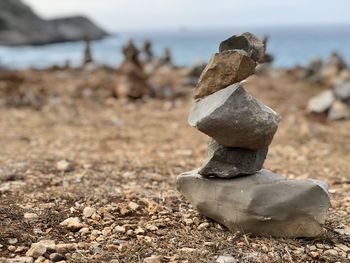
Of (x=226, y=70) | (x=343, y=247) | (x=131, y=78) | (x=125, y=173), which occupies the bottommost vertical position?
(x=125, y=173)

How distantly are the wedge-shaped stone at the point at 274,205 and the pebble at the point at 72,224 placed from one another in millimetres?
1245

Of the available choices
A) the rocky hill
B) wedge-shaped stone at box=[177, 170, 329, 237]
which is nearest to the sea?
wedge-shaped stone at box=[177, 170, 329, 237]

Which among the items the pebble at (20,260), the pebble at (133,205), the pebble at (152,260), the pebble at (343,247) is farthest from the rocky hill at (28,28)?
the pebble at (343,247)

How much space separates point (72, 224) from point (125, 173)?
225cm

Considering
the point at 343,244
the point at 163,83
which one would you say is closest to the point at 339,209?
the point at 343,244

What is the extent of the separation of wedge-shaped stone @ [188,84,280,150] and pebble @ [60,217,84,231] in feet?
4.41

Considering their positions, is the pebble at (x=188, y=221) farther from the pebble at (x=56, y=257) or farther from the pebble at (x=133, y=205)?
the pebble at (x=56, y=257)

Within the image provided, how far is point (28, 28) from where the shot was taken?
8769 cm

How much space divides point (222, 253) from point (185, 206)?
46.8 inches

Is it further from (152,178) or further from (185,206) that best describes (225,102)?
(152,178)

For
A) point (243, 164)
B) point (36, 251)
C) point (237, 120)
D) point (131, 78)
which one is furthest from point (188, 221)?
point (131, 78)

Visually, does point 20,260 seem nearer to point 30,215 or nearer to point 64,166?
point 30,215

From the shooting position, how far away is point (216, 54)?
4.44 m

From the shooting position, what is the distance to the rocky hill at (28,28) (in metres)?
81.1
